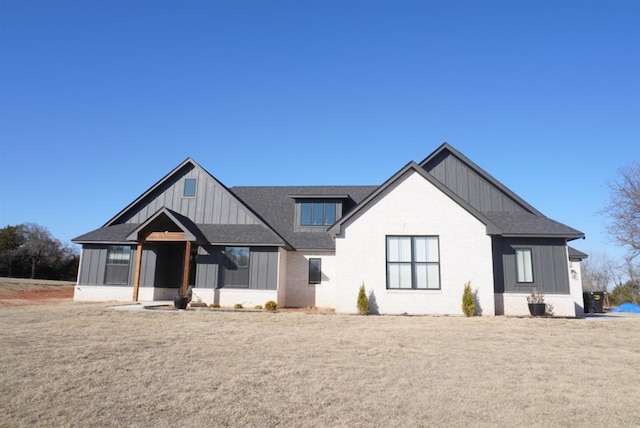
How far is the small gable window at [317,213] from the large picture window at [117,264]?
9.66 metres

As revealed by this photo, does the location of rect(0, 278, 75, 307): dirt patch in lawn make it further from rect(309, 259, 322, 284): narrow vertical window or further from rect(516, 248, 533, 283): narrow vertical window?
rect(516, 248, 533, 283): narrow vertical window

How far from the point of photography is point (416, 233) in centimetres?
1770

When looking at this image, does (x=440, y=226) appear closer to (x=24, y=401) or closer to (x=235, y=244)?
(x=235, y=244)

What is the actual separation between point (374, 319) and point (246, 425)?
429 inches

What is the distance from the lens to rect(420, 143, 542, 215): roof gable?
19.9 m

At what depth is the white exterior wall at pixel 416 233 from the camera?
17094 mm

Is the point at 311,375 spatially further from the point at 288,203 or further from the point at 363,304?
the point at 288,203

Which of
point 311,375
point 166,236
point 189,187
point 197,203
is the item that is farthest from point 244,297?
point 311,375

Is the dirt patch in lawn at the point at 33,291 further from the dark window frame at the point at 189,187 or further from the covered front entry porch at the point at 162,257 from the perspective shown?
the dark window frame at the point at 189,187

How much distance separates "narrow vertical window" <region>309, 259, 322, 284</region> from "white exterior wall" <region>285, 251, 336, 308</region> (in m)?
0.16

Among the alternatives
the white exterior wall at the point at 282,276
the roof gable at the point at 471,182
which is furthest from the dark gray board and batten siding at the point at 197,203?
the roof gable at the point at 471,182

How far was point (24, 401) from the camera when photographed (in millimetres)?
5523

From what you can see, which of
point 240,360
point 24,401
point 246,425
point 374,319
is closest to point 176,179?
point 374,319

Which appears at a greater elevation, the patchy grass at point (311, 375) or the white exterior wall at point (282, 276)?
the white exterior wall at point (282, 276)
